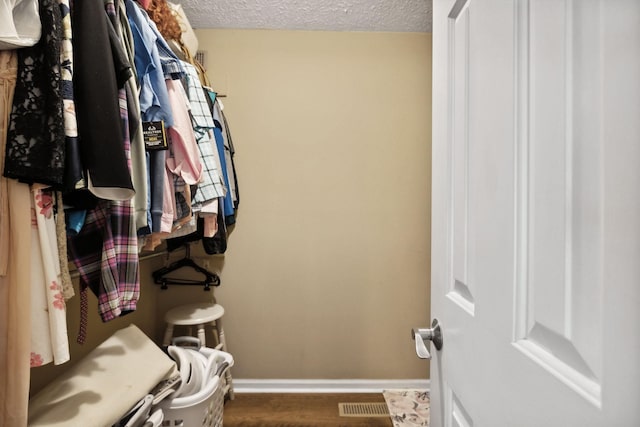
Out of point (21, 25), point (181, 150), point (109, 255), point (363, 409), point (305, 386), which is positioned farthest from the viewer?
point (305, 386)

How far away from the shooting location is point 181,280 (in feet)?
6.48

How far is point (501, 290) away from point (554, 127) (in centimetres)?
23

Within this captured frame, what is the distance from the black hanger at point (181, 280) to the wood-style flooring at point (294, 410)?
0.72 metres

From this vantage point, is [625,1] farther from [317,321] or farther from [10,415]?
[317,321]

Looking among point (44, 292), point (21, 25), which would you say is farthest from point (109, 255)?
point (21, 25)

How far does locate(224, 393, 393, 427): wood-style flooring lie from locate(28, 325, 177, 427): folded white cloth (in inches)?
31.0

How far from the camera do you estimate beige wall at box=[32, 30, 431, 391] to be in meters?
2.00

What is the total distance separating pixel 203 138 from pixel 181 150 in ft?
0.79

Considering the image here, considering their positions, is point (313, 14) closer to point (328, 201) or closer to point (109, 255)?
point (328, 201)

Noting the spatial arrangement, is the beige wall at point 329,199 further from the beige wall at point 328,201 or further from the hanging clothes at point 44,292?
the hanging clothes at point 44,292

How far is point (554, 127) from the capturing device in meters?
0.35

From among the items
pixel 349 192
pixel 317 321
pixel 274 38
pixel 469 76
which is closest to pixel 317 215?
pixel 349 192

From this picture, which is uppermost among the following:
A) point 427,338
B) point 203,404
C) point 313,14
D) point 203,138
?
point 313,14

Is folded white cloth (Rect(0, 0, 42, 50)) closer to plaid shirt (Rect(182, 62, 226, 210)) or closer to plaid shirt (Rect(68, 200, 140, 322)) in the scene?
plaid shirt (Rect(68, 200, 140, 322))
